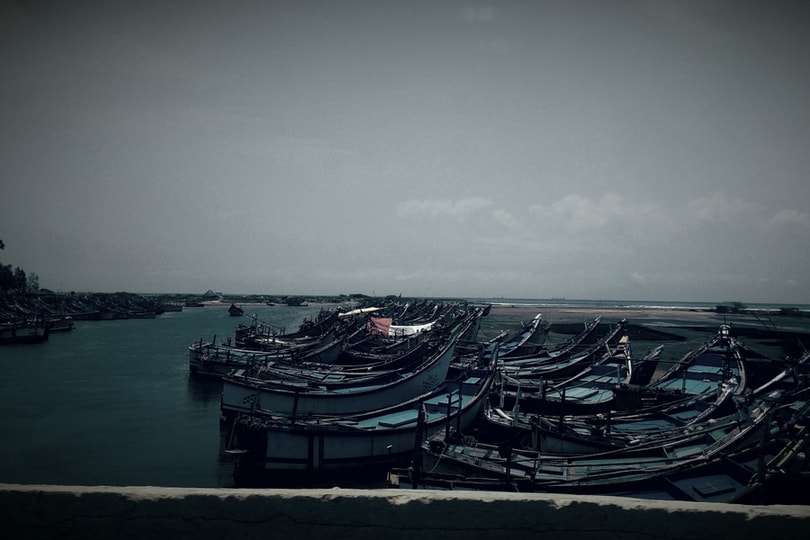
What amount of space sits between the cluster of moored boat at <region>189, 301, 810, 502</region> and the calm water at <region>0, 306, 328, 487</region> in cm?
239

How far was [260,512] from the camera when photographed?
2.79 meters

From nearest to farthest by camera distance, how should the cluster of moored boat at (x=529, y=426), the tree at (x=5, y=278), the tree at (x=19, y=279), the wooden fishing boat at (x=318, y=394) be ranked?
the cluster of moored boat at (x=529, y=426)
the wooden fishing boat at (x=318, y=394)
the tree at (x=5, y=278)
the tree at (x=19, y=279)

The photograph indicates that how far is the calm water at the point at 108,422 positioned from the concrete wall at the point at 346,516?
13042 mm

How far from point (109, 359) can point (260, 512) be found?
4296 centimetres

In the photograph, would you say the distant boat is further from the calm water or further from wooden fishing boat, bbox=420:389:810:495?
wooden fishing boat, bbox=420:389:810:495

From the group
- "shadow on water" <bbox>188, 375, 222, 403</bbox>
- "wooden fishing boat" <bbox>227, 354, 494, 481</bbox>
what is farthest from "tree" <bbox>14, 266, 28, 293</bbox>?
"wooden fishing boat" <bbox>227, 354, 494, 481</bbox>

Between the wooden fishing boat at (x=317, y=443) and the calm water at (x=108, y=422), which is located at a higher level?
the wooden fishing boat at (x=317, y=443)

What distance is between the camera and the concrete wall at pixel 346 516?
273 cm

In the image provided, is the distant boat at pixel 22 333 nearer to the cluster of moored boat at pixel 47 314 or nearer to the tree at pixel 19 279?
the cluster of moored boat at pixel 47 314

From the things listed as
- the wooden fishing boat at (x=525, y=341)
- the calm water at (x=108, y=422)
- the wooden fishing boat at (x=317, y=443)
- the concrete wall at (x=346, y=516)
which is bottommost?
the calm water at (x=108, y=422)

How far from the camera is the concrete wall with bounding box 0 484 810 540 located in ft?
8.96

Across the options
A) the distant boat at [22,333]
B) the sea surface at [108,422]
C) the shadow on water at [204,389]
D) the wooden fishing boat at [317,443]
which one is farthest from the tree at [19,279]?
the wooden fishing boat at [317,443]

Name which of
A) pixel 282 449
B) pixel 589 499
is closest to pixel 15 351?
pixel 282 449

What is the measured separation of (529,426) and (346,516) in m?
12.5
